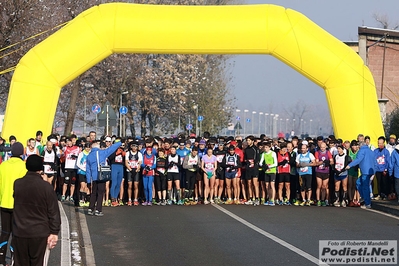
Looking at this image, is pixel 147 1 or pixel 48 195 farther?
pixel 147 1

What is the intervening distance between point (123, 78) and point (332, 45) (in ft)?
101

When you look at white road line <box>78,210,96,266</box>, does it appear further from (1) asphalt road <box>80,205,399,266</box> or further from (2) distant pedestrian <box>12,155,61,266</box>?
(2) distant pedestrian <box>12,155,61,266</box>

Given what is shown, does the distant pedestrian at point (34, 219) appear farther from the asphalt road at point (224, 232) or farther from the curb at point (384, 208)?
the curb at point (384, 208)

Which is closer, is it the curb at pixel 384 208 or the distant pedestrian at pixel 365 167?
the curb at pixel 384 208

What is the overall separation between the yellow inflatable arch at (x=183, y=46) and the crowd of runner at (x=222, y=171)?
1.04m

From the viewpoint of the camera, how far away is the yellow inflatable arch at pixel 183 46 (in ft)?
74.6

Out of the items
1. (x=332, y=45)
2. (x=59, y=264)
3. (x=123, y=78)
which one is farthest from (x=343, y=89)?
(x=123, y=78)

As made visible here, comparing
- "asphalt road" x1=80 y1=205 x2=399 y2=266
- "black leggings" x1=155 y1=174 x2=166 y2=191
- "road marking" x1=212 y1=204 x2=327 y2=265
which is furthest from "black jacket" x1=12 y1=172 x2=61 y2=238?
"black leggings" x1=155 y1=174 x2=166 y2=191

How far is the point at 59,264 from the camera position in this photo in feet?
37.8

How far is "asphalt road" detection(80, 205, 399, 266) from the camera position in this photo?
12.4 m

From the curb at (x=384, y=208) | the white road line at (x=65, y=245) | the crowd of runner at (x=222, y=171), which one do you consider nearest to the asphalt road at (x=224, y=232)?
the white road line at (x=65, y=245)

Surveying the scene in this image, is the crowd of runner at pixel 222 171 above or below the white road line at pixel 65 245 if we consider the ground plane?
above

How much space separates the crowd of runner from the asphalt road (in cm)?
110

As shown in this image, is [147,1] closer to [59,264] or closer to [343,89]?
[343,89]
